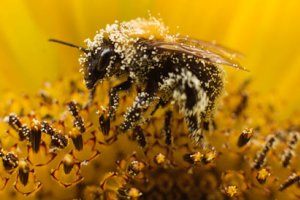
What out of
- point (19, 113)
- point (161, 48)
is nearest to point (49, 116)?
point (19, 113)

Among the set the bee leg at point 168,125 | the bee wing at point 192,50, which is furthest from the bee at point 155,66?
the bee leg at point 168,125

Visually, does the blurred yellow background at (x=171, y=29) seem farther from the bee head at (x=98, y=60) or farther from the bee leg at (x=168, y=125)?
the bee head at (x=98, y=60)

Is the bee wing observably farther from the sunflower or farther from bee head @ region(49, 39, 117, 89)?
the sunflower

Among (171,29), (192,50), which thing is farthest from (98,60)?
(171,29)

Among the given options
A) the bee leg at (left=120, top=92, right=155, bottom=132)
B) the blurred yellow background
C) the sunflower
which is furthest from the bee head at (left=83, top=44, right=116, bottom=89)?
the blurred yellow background

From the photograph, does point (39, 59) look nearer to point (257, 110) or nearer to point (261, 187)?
point (257, 110)

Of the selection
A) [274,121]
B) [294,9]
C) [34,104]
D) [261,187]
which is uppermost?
[294,9]
